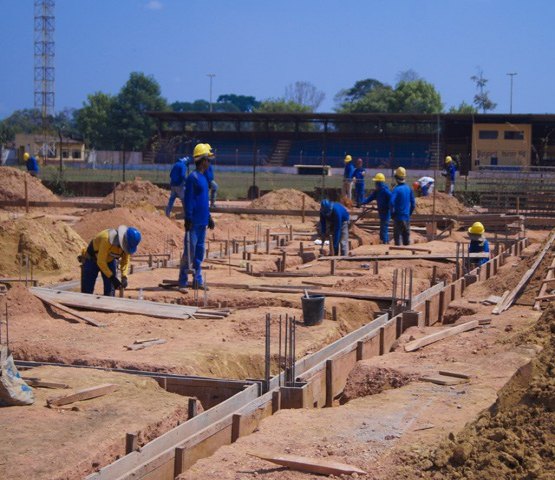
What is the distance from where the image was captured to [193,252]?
12938mm

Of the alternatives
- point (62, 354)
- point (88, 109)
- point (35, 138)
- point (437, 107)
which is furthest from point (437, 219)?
point (437, 107)

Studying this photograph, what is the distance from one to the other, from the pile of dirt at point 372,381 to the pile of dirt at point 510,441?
2.06 meters

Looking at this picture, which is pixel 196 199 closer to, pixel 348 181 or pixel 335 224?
pixel 335 224

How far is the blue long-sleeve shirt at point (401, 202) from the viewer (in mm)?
18953

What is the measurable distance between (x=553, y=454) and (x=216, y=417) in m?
2.57

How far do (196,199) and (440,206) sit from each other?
1570cm

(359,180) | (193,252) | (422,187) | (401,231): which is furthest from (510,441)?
(359,180)

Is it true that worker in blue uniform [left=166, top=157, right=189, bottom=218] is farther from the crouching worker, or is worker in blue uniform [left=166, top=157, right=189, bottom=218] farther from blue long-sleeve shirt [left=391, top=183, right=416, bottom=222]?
the crouching worker

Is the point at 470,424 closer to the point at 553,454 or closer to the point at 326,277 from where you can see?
the point at 553,454

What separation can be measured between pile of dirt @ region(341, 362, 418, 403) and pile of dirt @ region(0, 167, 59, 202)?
20669mm

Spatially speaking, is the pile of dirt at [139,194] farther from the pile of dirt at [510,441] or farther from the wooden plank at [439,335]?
the pile of dirt at [510,441]

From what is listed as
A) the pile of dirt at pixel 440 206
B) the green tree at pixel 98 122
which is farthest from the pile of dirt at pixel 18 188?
the green tree at pixel 98 122

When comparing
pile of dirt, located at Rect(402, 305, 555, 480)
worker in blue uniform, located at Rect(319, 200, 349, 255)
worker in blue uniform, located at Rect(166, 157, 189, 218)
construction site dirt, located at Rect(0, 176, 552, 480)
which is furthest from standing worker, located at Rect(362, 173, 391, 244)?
pile of dirt, located at Rect(402, 305, 555, 480)

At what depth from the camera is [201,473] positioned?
594 centimetres
